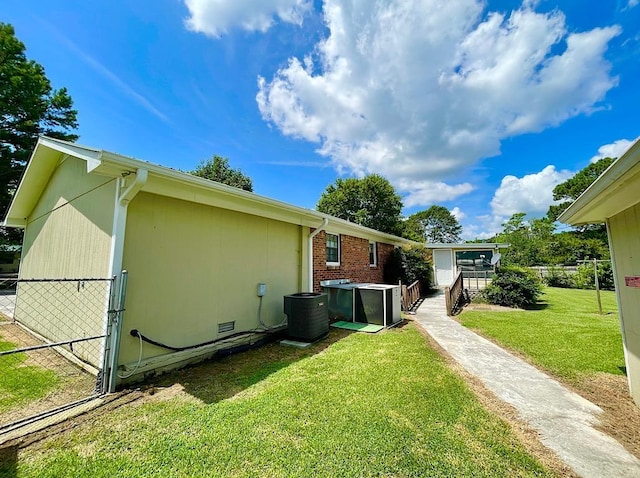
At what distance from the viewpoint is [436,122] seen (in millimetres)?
10508

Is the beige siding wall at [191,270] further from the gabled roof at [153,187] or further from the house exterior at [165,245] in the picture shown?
the gabled roof at [153,187]

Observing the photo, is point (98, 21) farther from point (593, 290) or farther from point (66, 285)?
point (593, 290)

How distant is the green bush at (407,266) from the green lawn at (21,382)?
11513 millimetres

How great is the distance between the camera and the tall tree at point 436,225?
150ft

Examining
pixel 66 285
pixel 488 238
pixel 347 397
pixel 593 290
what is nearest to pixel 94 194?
pixel 66 285

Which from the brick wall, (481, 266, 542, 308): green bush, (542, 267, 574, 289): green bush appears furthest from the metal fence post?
(542, 267, 574, 289): green bush

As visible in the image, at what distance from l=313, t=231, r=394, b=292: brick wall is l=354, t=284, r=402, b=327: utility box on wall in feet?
3.97

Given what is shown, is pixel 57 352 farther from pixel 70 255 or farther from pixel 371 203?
pixel 371 203

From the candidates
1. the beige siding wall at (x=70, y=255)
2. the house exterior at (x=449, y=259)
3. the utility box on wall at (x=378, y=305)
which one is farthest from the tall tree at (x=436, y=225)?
A: the beige siding wall at (x=70, y=255)

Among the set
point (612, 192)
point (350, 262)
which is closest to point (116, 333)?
point (612, 192)

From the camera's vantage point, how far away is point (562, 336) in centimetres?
612

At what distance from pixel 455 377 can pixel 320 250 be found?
4842mm

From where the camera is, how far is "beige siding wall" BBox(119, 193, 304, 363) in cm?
400

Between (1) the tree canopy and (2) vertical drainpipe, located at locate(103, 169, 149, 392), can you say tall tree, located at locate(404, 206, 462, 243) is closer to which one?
(1) the tree canopy
